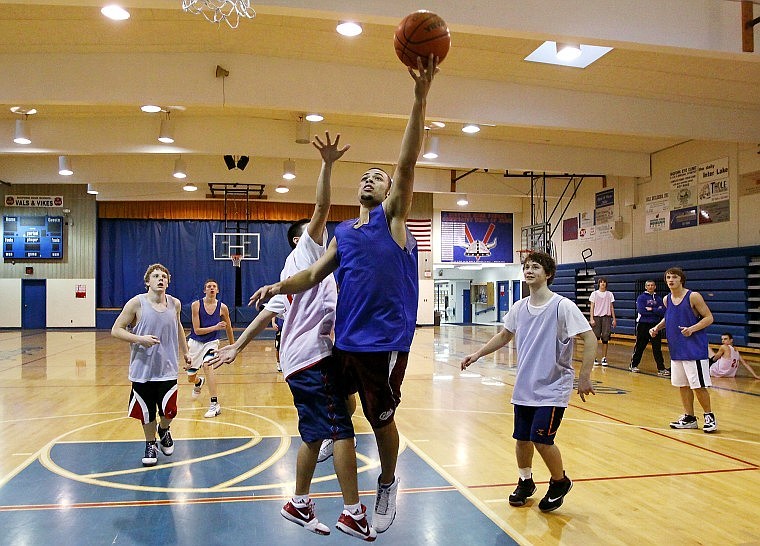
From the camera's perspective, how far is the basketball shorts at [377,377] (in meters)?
2.99

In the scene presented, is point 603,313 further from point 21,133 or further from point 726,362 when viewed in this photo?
point 21,133

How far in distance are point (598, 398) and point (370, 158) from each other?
7.89m

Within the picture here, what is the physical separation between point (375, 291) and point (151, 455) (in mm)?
3128

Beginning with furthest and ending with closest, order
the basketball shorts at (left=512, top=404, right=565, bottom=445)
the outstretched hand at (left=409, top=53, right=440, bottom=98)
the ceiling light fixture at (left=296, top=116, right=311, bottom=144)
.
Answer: the ceiling light fixture at (left=296, top=116, right=311, bottom=144), the basketball shorts at (left=512, top=404, right=565, bottom=445), the outstretched hand at (left=409, top=53, right=440, bottom=98)

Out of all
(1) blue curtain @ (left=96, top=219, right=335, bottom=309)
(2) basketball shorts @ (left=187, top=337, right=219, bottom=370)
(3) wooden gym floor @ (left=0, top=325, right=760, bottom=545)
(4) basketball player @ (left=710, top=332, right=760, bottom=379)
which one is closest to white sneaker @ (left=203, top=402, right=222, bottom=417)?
(3) wooden gym floor @ (left=0, top=325, right=760, bottom=545)

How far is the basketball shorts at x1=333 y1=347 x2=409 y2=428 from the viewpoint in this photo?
2.99 metres

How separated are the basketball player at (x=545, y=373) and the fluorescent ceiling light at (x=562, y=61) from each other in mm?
6376

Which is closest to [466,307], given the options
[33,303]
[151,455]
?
[33,303]

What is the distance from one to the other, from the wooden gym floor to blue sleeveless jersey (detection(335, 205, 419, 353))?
4.33ft

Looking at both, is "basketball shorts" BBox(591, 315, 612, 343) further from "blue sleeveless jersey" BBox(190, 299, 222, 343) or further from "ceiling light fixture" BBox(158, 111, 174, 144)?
"ceiling light fixture" BBox(158, 111, 174, 144)

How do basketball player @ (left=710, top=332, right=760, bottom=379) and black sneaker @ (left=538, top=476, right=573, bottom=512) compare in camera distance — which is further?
basketball player @ (left=710, top=332, right=760, bottom=379)

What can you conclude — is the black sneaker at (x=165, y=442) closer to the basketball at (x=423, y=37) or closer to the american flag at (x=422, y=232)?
the basketball at (x=423, y=37)

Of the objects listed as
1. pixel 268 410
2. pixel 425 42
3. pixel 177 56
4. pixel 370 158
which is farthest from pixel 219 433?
pixel 370 158

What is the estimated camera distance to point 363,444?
5801 millimetres
